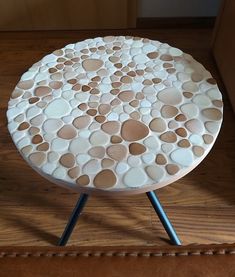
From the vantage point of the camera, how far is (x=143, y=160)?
69 centimetres

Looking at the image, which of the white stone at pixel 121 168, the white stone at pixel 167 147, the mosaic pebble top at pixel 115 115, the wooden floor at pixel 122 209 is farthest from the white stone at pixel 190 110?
the wooden floor at pixel 122 209

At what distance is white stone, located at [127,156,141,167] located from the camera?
0.69m

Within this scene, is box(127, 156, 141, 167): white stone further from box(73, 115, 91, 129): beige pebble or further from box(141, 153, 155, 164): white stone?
box(73, 115, 91, 129): beige pebble

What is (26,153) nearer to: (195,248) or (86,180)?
(86,180)

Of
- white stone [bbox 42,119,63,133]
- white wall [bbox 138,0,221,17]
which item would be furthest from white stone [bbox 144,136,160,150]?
white wall [bbox 138,0,221,17]

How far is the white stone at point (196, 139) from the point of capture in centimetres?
Result: 72

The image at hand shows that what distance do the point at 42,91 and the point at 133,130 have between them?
0.27 meters

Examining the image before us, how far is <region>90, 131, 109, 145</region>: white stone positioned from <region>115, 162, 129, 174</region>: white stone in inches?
2.8

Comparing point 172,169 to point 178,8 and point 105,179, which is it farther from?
point 178,8

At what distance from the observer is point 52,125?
77cm

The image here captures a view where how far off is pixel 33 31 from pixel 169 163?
59.7 inches

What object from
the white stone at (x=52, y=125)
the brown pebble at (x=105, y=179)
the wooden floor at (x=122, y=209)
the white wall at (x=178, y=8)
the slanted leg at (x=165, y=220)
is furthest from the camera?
the white wall at (x=178, y=8)

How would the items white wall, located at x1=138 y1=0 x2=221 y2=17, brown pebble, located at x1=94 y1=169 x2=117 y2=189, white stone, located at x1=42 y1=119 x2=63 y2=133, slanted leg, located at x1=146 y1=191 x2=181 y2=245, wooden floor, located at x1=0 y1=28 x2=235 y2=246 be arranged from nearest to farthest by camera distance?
brown pebble, located at x1=94 y1=169 x2=117 y2=189 → white stone, located at x1=42 y1=119 x2=63 y2=133 → slanted leg, located at x1=146 y1=191 x2=181 y2=245 → wooden floor, located at x1=0 y1=28 x2=235 y2=246 → white wall, located at x1=138 y1=0 x2=221 y2=17

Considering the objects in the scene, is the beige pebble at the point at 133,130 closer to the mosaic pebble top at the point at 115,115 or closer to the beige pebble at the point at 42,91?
the mosaic pebble top at the point at 115,115
